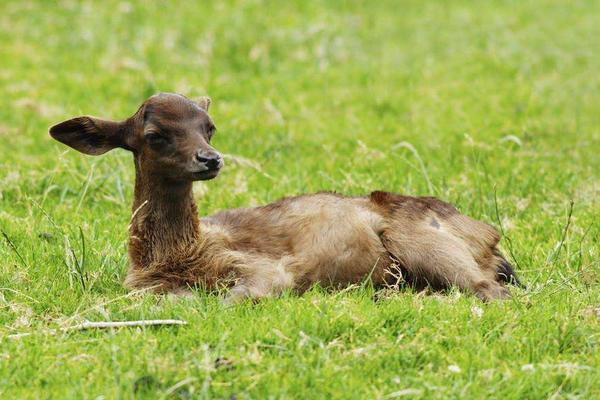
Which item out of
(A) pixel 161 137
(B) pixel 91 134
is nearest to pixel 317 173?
(B) pixel 91 134

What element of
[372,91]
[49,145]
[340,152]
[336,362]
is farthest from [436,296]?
[372,91]

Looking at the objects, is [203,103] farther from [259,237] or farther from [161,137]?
[259,237]

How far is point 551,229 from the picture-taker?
784cm

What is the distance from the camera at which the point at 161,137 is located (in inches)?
253

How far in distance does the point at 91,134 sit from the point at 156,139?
565 millimetres

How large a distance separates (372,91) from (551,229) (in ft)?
16.7

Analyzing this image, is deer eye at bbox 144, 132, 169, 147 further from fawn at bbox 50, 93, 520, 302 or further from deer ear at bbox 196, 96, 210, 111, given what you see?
deer ear at bbox 196, 96, 210, 111

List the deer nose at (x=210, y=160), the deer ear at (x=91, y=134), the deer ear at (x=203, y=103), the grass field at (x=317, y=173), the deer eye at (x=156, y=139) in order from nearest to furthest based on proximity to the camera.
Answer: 1. the grass field at (x=317, y=173)
2. the deer nose at (x=210, y=160)
3. the deer eye at (x=156, y=139)
4. the deer ear at (x=91, y=134)
5. the deer ear at (x=203, y=103)

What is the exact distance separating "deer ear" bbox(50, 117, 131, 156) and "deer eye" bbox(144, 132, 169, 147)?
346 millimetres

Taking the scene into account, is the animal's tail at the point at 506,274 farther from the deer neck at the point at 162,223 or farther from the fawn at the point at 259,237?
the deer neck at the point at 162,223

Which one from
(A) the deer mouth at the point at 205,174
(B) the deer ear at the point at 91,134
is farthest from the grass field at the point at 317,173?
(A) the deer mouth at the point at 205,174

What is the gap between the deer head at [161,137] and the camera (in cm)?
625

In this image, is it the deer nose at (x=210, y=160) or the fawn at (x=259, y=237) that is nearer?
the deer nose at (x=210, y=160)

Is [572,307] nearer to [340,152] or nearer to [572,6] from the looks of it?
[340,152]
